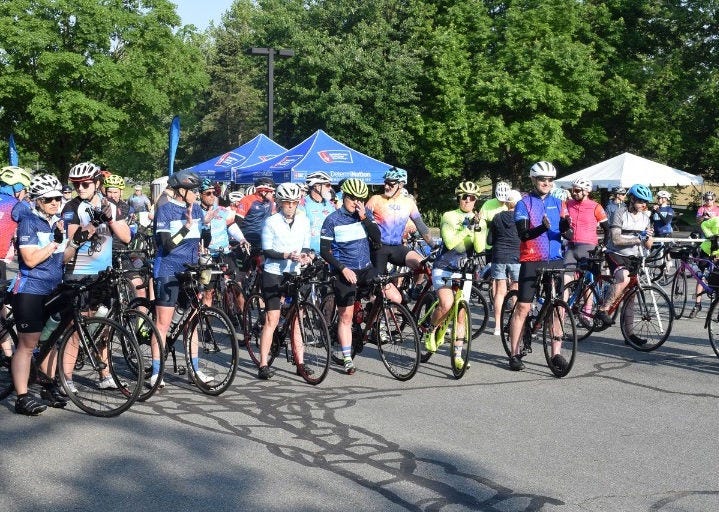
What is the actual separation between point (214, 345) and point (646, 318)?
4827 mm

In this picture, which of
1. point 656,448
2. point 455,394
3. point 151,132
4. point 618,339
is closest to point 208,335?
point 455,394

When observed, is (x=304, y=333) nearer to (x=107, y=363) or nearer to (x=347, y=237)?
(x=347, y=237)

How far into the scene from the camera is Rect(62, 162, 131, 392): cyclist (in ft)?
24.0

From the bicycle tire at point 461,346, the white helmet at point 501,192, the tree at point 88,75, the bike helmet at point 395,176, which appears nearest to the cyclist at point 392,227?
the bike helmet at point 395,176

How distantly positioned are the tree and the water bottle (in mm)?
38508

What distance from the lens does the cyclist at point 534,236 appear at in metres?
8.81

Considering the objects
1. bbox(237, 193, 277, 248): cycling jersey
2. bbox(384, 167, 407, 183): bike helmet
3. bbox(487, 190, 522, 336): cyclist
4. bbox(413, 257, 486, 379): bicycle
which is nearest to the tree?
bbox(237, 193, 277, 248): cycling jersey

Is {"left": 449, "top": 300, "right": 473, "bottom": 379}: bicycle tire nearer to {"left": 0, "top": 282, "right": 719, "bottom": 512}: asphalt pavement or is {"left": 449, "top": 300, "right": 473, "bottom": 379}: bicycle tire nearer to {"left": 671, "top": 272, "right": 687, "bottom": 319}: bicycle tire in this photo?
{"left": 0, "top": 282, "right": 719, "bottom": 512}: asphalt pavement

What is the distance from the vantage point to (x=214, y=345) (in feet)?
27.6

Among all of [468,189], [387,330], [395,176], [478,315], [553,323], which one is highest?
[395,176]

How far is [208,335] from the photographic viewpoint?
8336 mm

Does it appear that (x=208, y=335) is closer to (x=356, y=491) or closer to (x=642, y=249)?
(x=356, y=491)

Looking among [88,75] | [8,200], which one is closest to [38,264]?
[8,200]

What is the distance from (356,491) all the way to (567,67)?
39.2 metres
